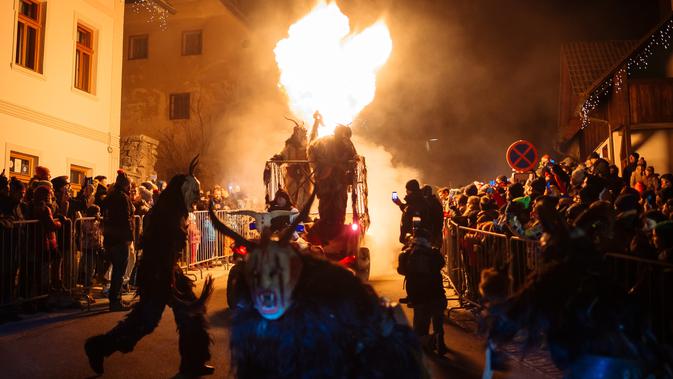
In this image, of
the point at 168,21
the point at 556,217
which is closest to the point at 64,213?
the point at 556,217

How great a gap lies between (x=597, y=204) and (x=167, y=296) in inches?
159

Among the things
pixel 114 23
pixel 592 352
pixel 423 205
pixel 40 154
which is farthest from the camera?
pixel 114 23

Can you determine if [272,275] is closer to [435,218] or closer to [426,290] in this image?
[426,290]

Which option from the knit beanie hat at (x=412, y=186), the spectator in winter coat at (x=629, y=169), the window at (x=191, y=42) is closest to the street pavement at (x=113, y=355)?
the knit beanie hat at (x=412, y=186)

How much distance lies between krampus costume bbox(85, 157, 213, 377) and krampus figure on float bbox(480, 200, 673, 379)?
9.94ft

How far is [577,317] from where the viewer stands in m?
2.90

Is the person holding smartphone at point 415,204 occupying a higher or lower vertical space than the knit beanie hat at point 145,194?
lower

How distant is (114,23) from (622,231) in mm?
17378

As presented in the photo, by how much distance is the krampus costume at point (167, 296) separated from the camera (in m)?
4.93

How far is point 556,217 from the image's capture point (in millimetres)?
3113

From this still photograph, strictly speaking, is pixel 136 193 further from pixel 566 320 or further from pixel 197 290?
pixel 566 320

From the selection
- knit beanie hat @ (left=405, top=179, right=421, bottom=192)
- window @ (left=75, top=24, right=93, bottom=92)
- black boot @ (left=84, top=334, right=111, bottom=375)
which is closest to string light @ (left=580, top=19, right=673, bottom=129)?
knit beanie hat @ (left=405, top=179, right=421, bottom=192)

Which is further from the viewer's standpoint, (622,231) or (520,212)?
(520,212)

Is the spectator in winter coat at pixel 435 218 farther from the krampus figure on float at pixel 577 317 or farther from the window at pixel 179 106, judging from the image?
the window at pixel 179 106
